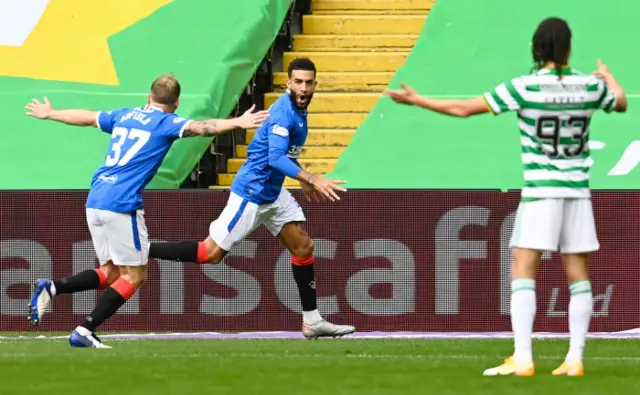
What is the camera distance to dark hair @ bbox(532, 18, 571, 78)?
25.2 feet

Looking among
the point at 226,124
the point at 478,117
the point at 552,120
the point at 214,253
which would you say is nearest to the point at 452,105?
the point at 552,120

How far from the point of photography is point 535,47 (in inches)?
305

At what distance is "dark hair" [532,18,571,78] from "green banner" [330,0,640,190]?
5865 mm

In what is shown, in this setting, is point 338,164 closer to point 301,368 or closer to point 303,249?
point 303,249

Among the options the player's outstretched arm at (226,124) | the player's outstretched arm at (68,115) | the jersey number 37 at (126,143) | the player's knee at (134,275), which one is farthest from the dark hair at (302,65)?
the player's knee at (134,275)

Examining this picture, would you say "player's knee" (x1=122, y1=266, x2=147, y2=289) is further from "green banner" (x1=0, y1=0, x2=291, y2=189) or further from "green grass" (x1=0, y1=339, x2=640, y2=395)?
"green banner" (x1=0, y1=0, x2=291, y2=189)

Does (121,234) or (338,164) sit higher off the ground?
(338,164)

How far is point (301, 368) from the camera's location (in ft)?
27.0

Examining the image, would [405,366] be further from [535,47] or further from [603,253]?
[603,253]

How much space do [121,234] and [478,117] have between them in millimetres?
5602

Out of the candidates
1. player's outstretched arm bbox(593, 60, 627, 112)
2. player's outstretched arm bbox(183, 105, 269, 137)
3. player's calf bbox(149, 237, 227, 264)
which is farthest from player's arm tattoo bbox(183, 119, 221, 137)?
player's outstretched arm bbox(593, 60, 627, 112)

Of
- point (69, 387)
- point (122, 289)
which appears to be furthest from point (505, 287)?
point (69, 387)

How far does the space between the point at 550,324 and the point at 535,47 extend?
5.00 m

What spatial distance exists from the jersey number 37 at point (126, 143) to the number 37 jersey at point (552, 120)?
324 centimetres
